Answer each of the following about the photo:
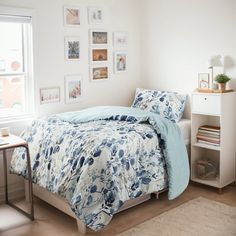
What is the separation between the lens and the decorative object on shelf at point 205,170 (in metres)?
4.18

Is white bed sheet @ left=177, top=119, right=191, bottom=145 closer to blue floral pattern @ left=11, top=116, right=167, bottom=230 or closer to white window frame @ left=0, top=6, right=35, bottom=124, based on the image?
blue floral pattern @ left=11, top=116, right=167, bottom=230

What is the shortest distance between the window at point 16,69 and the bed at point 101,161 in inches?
13.5

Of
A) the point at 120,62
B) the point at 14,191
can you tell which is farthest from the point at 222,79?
the point at 14,191

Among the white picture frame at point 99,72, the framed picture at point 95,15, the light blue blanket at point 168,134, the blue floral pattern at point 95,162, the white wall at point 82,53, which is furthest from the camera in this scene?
the white picture frame at point 99,72

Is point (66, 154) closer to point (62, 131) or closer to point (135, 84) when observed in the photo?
point (62, 131)

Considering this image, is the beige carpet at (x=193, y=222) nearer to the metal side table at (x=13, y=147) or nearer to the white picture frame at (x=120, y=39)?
the metal side table at (x=13, y=147)

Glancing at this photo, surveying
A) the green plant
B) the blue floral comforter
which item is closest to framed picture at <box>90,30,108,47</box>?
the blue floral comforter

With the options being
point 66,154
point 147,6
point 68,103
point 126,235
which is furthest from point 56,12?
point 126,235

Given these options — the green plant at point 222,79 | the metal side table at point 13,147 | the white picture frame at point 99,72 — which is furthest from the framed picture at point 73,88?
the green plant at point 222,79

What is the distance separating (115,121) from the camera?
3.73 m

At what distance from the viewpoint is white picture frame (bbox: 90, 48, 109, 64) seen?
14.6ft

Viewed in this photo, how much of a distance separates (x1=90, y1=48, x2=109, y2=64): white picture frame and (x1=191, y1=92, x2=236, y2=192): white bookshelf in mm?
1186

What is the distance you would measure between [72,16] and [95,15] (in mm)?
329

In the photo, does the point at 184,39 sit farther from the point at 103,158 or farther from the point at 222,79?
the point at 103,158
